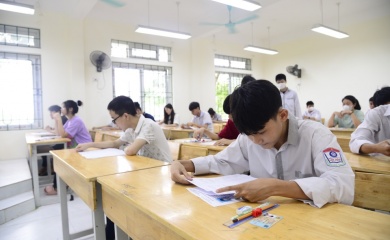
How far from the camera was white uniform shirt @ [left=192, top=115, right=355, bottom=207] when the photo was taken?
0.79 m

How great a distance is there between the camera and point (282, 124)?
93 cm

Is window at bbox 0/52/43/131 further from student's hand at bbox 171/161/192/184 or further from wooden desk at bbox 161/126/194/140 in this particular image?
student's hand at bbox 171/161/192/184

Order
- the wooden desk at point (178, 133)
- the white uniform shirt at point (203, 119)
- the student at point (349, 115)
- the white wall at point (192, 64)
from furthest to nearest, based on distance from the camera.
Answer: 1. the white wall at point (192, 64)
2. the white uniform shirt at point (203, 119)
3. the wooden desk at point (178, 133)
4. the student at point (349, 115)

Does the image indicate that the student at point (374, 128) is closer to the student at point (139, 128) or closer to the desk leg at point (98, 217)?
the student at point (139, 128)

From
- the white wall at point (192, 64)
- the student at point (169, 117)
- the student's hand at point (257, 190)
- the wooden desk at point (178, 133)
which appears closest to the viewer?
the student's hand at point (257, 190)

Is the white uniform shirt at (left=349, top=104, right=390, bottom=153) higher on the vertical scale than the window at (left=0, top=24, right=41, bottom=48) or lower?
lower

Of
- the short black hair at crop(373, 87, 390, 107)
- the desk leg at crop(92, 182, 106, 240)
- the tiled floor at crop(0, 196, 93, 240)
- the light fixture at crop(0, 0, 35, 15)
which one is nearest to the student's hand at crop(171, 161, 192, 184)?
the desk leg at crop(92, 182, 106, 240)

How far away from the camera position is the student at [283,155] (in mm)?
791

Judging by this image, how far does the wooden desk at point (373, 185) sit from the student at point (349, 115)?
3.09 meters

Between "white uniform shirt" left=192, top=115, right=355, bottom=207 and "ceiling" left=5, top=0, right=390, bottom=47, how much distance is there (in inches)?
174

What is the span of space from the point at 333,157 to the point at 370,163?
754 millimetres

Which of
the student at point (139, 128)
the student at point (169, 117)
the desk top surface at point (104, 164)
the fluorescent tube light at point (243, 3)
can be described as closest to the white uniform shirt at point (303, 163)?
the desk top surface at point (104, 164)

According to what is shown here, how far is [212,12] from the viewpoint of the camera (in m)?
5.96

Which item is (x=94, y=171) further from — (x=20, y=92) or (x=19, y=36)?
(x=19, y=36)
